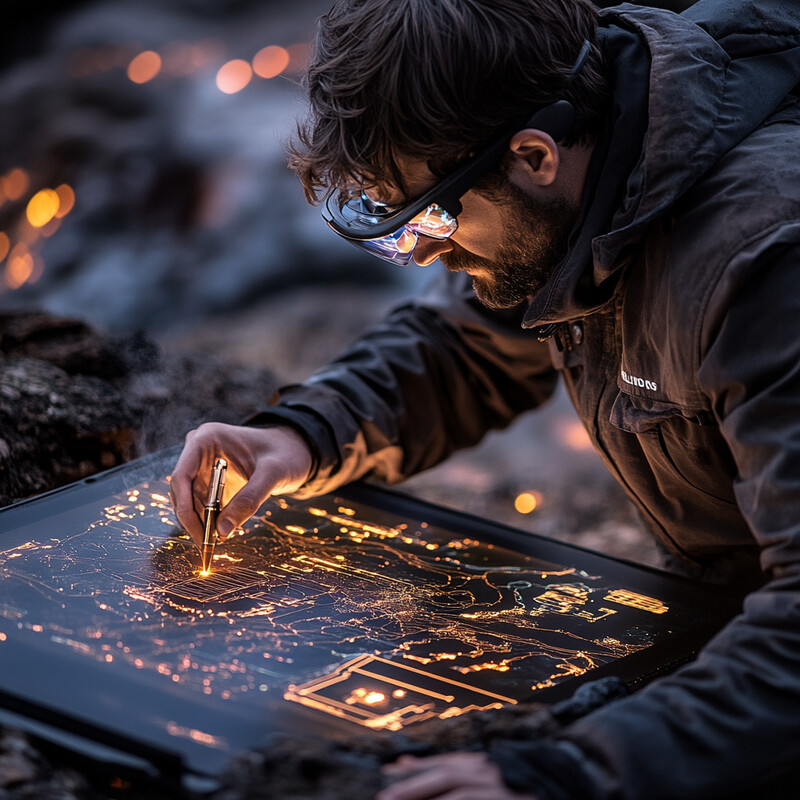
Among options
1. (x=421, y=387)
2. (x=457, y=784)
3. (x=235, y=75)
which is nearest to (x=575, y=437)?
(x=421, y=387)

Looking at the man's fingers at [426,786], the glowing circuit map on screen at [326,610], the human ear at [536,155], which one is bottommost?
the glowing circuit map on screen at [326,610]

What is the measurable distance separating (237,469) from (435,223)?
0.51 meters

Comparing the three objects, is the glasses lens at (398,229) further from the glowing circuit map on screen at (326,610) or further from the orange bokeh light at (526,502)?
the orange bokeh light at (526,502)

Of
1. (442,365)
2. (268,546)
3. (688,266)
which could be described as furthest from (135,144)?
(688,266)

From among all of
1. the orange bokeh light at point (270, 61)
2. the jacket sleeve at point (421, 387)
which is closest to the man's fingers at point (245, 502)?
the jacket sleeve at point (421, 387)

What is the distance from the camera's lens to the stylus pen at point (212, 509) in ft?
4.67

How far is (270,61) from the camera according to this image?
450 cm

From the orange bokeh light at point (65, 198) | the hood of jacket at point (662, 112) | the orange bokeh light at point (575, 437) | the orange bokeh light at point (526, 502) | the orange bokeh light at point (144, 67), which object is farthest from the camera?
the orange bokeh light at point (144, 67)

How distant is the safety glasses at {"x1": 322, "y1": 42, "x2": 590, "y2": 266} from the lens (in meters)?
1.28

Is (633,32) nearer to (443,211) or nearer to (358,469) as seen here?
(443,211)

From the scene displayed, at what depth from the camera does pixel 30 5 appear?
14.2ft

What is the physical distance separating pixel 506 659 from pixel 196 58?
392cm

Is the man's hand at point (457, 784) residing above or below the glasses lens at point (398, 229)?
below

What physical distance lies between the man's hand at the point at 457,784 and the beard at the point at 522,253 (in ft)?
2.32
